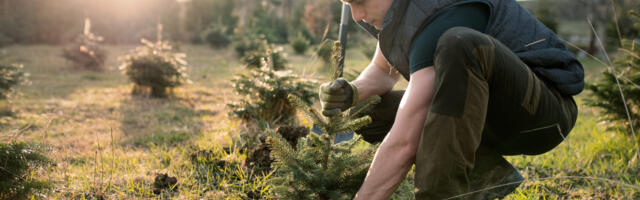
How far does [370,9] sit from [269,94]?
180 centimetres

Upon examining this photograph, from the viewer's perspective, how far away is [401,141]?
154cm

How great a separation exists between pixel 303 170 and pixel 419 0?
2.78ft

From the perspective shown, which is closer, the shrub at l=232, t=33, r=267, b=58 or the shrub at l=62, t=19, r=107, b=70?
the shrub at l=62, t=19, r=107, b=70

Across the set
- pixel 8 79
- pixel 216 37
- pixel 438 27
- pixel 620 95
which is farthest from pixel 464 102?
pixel 216 37

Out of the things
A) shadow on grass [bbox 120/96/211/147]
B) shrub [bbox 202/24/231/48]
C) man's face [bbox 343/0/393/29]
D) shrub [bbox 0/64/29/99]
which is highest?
man's face [bbox 343/0/393/29]

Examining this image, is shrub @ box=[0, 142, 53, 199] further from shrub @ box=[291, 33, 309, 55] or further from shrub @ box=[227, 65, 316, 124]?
shrub @ box=[291, 33, 309, 55]

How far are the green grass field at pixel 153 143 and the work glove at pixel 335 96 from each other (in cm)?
74

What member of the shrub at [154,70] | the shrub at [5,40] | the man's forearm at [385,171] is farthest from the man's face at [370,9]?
the shrub at [5,40]

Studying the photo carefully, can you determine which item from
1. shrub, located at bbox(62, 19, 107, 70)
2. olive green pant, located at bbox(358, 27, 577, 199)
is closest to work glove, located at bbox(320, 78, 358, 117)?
olive green pant, located at bbox(358, 27, 577, 199)

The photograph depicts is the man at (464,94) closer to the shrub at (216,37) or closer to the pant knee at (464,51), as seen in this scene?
the pant knee at (464,51)

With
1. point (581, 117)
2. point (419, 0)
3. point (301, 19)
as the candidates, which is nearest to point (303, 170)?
point (419, 0)

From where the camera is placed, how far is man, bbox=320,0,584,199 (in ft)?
4.77

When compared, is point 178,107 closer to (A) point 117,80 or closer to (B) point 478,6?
(A) point 117,80

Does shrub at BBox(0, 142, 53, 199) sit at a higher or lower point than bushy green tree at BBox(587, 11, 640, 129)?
higher
